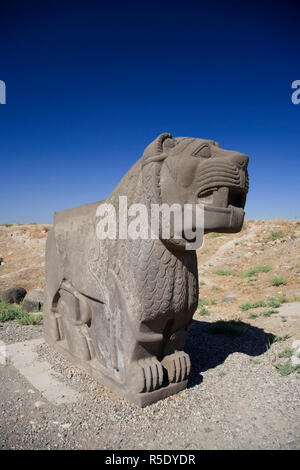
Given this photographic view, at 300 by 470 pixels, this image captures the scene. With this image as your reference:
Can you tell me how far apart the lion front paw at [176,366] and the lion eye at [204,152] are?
1.77m

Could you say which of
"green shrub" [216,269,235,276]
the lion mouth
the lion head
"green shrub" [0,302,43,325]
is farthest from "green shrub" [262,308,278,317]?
"green shrub" [216,269,235,276]

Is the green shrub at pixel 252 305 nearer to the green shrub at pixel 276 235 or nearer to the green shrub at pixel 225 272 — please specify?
the green shrub at pixel 225 272

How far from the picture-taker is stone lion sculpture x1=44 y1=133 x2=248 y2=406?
2.41 meters

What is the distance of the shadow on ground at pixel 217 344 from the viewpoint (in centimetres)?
357

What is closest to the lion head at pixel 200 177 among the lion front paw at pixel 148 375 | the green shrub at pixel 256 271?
the lion front paw at pixel 148 375

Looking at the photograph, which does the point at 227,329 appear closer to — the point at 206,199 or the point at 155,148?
the point at 206,199

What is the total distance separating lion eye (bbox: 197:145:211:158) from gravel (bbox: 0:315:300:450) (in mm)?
2063

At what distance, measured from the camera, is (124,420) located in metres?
2.46

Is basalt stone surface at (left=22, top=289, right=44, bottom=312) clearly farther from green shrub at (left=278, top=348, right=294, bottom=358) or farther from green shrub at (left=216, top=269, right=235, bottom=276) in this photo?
green shrub at (left=216, top=269, right=235, bottom=276)

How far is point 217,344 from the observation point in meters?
4.14

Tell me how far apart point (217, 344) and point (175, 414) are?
68.1 inches

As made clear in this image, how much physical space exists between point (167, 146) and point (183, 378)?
6.74 ft

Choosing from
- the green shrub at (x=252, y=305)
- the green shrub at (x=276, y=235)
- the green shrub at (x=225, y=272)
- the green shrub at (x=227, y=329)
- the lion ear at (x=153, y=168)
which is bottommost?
the green shrub at (x=227, y=329)
